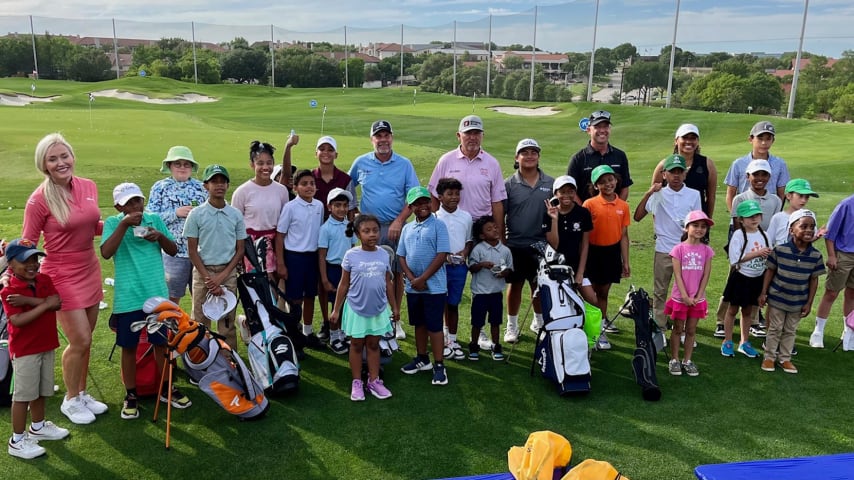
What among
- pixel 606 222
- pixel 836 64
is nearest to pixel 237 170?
pixel 606 222

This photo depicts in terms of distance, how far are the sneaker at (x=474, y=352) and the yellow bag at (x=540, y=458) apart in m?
2.71

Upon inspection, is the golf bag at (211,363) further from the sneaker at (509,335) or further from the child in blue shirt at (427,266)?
the sneaker at (509,335)

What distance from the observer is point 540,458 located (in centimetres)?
307

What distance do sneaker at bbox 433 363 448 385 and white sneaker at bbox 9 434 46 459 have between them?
9.82 feet

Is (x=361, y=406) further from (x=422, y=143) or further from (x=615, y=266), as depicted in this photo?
(x=422, y=143)

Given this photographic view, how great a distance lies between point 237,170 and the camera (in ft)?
51.9

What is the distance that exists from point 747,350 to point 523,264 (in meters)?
2.37

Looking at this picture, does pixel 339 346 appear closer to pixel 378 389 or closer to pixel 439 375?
pixel 378 389

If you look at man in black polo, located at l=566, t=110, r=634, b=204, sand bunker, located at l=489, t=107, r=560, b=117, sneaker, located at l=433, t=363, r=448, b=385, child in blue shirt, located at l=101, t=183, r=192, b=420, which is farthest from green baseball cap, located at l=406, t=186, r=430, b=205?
sand bunker, located at l=489, t=107, r=560, b=117

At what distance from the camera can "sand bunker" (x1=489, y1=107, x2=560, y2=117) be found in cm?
3656

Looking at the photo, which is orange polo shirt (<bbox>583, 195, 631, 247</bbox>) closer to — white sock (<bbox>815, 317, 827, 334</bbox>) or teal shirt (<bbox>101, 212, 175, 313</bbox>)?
white sock (<bbox>815, 317, 827, 334</bbox>)

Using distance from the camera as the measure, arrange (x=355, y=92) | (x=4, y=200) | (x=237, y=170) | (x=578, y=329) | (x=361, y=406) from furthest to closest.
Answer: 1. (x=355, y=92)
2. (x=237, y=170)
3. (x=4, y=200)
4. (x=578, y=329)
5. (x=361, y=406)

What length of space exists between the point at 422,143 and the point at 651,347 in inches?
791

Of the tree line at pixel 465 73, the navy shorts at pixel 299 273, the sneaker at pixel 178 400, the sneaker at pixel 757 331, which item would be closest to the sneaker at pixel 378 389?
the navy shorts at pixel 299 273
